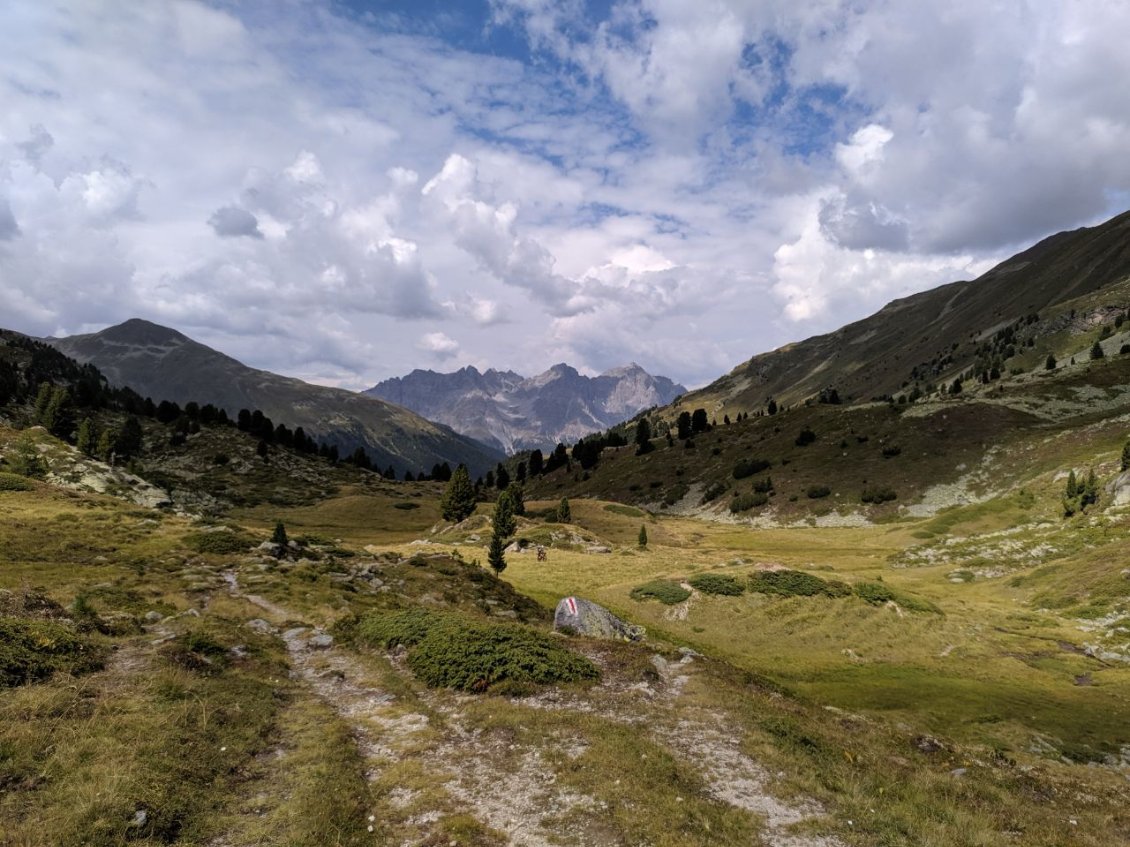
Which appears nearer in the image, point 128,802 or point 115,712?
point 128,802

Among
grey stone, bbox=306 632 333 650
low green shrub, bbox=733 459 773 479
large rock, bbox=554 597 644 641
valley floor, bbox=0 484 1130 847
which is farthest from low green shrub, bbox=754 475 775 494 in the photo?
grey stone, bbox=306 632 333 650

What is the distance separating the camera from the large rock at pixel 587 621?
2966 cm

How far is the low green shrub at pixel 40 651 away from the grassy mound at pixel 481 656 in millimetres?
10575

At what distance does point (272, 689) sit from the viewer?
1920cm

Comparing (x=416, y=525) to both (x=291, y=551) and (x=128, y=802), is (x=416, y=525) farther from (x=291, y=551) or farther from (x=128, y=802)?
(x=128, y=802)

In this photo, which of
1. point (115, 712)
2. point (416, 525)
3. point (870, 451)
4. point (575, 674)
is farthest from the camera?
point (870, 451)

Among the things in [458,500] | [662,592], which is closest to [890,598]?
[662,592]

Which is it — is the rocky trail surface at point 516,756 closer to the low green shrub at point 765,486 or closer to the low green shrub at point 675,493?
the low green shrub at point 765,486

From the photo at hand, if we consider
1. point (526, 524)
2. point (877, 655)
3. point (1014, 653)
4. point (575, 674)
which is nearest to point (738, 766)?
point (575, 674)

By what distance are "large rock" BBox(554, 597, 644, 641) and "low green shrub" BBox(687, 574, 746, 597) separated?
14101 millimetres

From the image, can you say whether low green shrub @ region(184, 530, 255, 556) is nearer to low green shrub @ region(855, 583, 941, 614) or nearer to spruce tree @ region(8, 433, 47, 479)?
spruce tree @ region(8, 433, 47, 479)

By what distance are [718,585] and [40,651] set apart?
131 ft

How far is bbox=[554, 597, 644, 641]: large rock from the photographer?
97.3 feet

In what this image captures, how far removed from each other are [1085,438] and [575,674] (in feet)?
403
